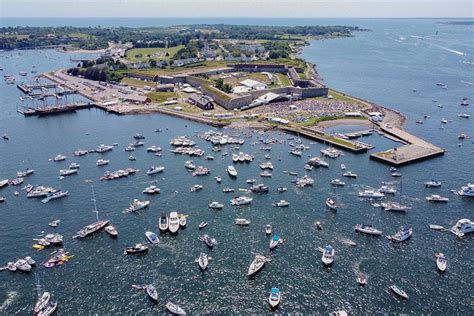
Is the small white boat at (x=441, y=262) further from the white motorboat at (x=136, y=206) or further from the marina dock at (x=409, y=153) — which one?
the white motorboat at (x=136, y=206)

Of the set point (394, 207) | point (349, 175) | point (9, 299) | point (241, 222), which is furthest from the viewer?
point (349, 175)

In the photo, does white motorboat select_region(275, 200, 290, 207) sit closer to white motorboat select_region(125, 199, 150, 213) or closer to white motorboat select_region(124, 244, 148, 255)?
white motorboat select_region(125, 199, 150, 213)

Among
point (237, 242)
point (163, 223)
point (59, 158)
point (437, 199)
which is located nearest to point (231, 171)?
point (163, 223)

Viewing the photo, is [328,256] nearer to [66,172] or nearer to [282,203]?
[282,203]

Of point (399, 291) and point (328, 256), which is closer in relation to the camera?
point (399, 291)

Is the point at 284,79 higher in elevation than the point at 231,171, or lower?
higher

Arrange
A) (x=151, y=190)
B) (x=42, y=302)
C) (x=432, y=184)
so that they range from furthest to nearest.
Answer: (x=432, y=184) < (x=151, y=190) < (x=42, y=302)
